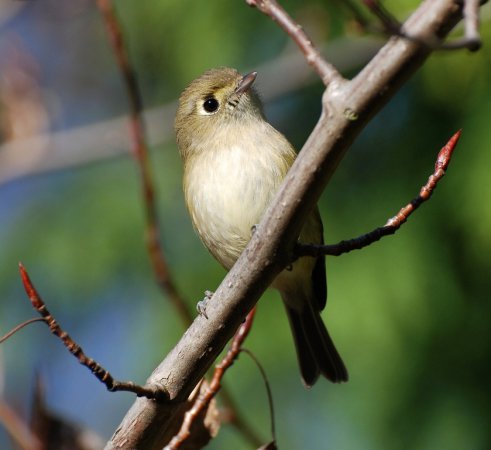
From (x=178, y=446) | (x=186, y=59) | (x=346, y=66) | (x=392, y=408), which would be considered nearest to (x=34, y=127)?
(x=186, y=59)

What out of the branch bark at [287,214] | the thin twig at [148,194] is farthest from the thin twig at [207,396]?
the thin twig at [148,194]

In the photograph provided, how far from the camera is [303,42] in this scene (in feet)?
7.04

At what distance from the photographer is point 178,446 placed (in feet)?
8.21

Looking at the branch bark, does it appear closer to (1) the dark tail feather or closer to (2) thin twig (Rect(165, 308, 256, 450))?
(2) thin twig (Rect(165, 308, 256, 450))

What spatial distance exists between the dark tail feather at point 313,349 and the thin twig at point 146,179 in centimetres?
92

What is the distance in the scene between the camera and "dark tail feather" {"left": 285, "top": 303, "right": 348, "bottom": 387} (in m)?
3.72

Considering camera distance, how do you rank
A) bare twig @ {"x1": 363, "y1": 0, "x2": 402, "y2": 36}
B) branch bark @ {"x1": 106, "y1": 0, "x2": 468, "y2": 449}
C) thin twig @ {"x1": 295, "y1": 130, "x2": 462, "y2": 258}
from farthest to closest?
thin twig @ {"x1": 295, "y1": 130, "x2": 462, "y2": 258}, branch bark @ {"x1": 106, "y1": 0, "x2": 468, "y2": 449}, bare twig @ {"x1": 363, "y1": 0, "x2": 402, "y2": 36}

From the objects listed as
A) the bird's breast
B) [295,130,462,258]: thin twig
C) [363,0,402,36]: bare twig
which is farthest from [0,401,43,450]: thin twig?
[363,0,402,36]: bare twig

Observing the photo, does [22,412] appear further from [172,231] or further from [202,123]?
[202,123]

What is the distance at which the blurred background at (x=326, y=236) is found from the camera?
12.0 ft

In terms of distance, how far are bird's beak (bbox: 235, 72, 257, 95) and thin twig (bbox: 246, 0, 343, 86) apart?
1.43 metres

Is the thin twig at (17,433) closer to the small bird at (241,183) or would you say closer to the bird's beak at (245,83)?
the small bird at (241,183)

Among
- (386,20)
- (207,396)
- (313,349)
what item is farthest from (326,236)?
(386,20)

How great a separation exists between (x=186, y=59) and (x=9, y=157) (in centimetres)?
128
